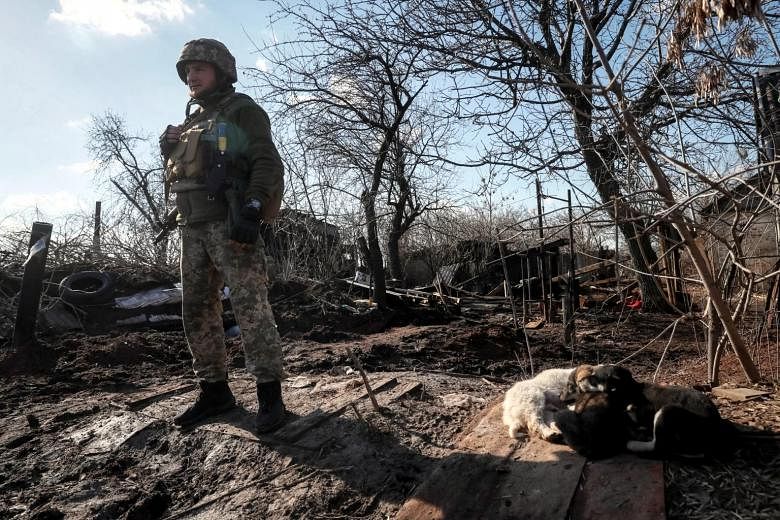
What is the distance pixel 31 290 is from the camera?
18.9 ft

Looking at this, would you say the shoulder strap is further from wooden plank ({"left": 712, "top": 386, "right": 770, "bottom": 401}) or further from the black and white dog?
wooden plank ({"left": 712, "top": 386, "right": 770, "bottom": 401})

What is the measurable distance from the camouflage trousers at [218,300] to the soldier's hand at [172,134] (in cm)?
57

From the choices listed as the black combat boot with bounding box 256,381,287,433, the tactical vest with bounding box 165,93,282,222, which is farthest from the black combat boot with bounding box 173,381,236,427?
the tactical vest with bounding box 165,93,282,222

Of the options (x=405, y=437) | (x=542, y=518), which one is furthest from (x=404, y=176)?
(x=542, y=518)

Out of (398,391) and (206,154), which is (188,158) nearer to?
(206,154)

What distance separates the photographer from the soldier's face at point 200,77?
10.7 ft

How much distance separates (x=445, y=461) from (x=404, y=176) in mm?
9755

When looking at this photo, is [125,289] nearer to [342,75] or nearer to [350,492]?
[342,75]

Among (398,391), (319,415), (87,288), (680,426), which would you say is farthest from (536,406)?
(87,288)

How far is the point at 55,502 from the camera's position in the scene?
8.30 feet

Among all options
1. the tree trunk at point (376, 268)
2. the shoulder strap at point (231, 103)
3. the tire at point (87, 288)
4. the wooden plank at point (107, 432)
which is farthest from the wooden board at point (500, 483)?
the tire at point (87, 288)

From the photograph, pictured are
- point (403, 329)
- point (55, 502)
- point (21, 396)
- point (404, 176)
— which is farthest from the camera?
point (404, 176)

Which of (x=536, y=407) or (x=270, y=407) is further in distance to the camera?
(x=270, y=407)

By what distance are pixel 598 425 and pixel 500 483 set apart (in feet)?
1.49
